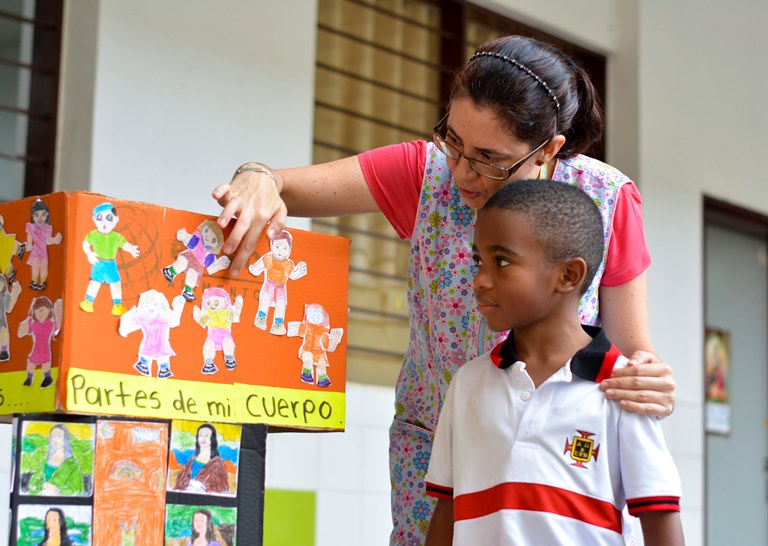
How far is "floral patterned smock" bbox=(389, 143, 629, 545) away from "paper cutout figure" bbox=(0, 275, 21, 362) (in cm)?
63

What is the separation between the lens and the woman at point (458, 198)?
1.68 meters

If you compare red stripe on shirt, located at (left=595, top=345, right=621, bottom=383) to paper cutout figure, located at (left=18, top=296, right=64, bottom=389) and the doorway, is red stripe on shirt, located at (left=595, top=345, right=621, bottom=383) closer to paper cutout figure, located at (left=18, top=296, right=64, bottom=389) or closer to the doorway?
paper cutout figure, located at (left=18, top=296, right=64, bottom=389)

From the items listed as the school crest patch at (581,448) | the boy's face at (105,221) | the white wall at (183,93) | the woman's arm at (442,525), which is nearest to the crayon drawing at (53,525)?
the boy's face at (105,221)

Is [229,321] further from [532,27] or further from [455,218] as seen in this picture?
[532,27]

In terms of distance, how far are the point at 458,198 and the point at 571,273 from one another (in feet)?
1.08

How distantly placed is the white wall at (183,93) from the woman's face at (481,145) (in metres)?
1.74

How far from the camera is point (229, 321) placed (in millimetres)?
1571

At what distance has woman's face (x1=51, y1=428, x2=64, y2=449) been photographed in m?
1.41

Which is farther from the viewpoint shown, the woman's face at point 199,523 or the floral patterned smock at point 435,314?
the floral patterned smock at point 435,314

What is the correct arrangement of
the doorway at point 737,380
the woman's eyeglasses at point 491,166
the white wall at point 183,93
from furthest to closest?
the doorway at point 737,380, the white wall at point 183,93, the woman's eyeglasses at point 491,166

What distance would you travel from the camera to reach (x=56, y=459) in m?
1.41

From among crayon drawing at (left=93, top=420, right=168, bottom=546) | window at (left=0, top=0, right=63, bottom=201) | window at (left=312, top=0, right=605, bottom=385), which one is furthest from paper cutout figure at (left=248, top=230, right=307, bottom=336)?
window at (left=312, top=0, right=605, bottom=385)

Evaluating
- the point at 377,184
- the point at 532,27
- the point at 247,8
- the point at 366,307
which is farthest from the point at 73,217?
the point at 532,27

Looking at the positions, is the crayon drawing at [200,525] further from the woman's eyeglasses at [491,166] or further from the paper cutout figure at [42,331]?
the woman's eyeglasses at [491,166]
